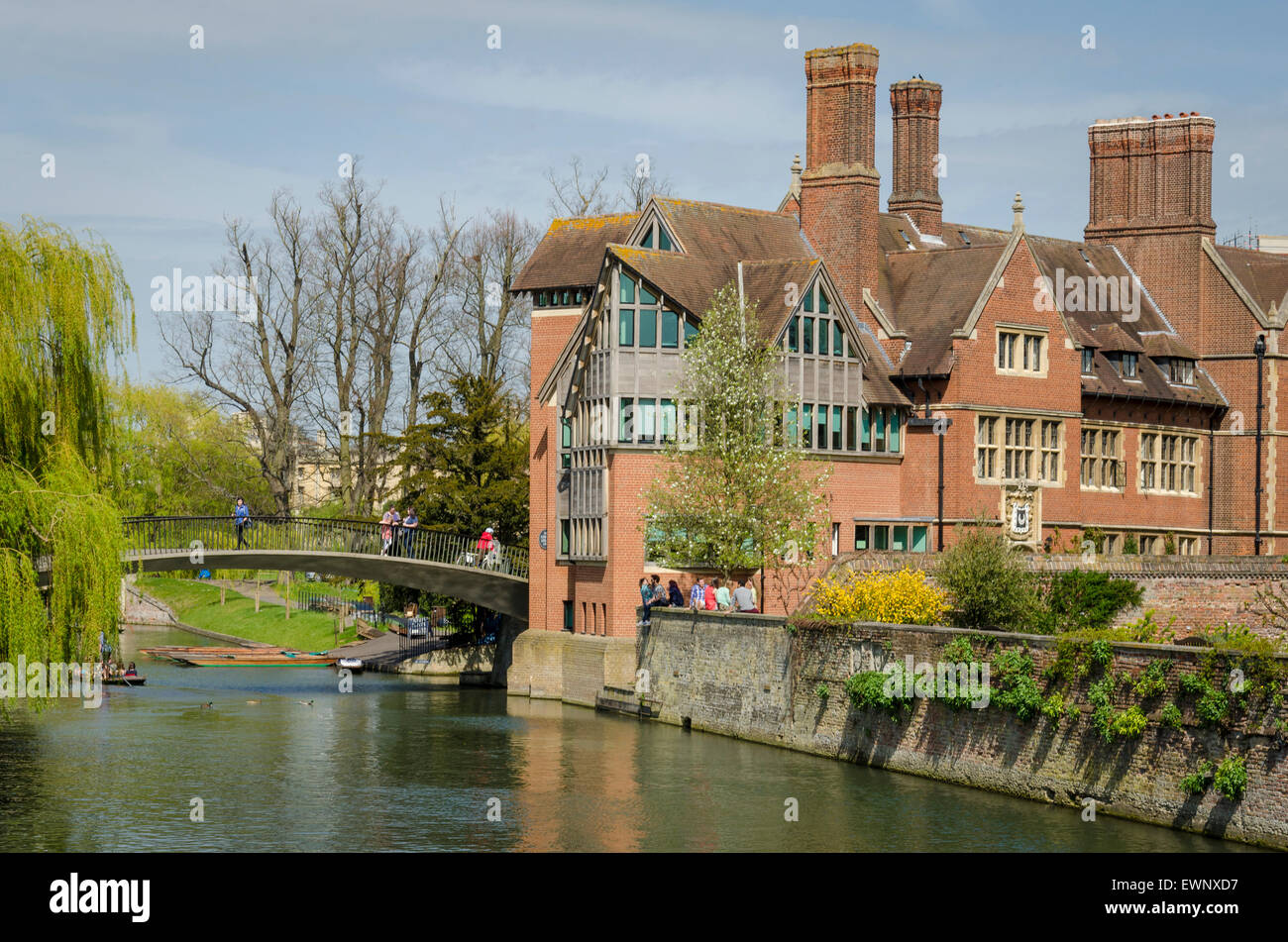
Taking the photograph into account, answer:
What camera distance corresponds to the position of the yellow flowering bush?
35.5 m

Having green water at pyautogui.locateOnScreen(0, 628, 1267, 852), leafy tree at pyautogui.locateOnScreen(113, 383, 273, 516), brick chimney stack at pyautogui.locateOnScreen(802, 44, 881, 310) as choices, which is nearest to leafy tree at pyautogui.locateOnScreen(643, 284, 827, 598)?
green water at pyautogui.locateOnScreen(0, 628, 1267, 852)

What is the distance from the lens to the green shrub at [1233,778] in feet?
80.6

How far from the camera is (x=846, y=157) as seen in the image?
52.5 m

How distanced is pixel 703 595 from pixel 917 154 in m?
25.6

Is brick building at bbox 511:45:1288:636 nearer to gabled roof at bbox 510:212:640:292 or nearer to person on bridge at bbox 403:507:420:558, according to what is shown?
gabled roof at bbox 510:212:640:292

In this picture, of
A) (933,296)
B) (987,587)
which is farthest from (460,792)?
(933,296)

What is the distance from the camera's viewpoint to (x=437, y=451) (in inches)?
2295

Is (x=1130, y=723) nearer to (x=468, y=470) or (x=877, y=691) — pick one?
(x=877, y=691)

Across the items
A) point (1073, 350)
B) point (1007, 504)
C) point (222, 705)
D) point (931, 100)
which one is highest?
point (931, 100)
